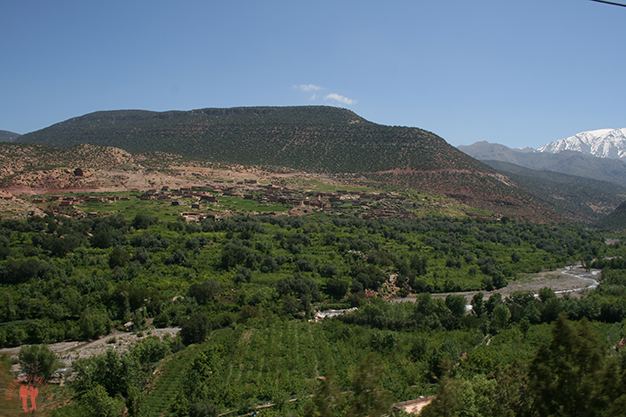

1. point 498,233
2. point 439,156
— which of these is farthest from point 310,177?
point 498,233

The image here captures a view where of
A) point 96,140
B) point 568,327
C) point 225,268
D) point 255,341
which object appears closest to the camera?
point 568,327

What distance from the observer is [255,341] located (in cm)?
2616

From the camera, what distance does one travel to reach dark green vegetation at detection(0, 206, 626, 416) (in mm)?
16797

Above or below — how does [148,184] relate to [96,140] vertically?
below

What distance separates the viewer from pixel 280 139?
140 meters

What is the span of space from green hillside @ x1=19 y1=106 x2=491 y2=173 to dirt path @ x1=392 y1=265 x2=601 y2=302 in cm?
6173

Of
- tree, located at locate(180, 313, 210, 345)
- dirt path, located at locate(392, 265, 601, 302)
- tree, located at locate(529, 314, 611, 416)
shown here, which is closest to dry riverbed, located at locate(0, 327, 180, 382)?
tree, located at locate(180, 313, 210, 345)

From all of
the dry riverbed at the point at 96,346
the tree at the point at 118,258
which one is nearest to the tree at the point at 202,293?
the dry riverbed at the point at 96,346

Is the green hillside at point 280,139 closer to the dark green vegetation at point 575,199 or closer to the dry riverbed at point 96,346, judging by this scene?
the dark green vegetation at point 575,199

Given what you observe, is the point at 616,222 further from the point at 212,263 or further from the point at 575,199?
the point at 212,263

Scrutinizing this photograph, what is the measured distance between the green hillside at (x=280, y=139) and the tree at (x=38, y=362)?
101 m

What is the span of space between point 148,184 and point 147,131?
8108cm

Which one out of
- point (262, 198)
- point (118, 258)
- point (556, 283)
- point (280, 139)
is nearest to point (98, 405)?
point (118, 258)

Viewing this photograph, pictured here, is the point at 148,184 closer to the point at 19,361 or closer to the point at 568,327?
the point at 19,361
